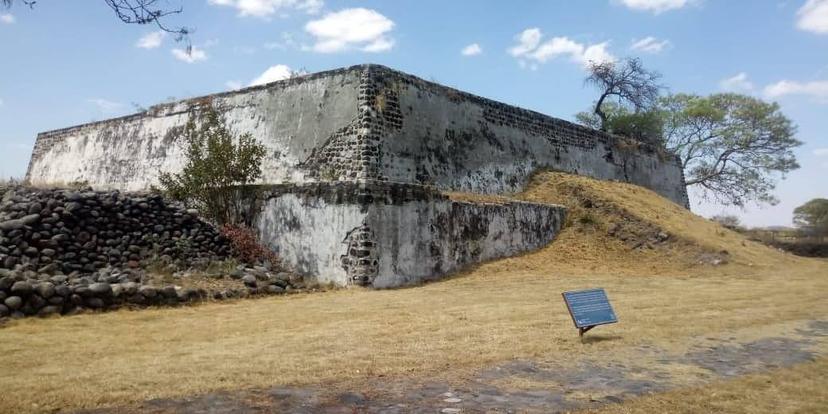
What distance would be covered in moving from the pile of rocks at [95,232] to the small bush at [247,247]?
18 centimetres

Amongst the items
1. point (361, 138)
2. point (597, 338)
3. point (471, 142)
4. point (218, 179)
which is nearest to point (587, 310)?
point (597, 338)

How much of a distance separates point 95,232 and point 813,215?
40754 mm

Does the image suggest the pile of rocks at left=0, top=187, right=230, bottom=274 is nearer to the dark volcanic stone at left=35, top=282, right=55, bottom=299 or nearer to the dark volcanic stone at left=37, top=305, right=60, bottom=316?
the dark volcanic stone at left=35, top=282, right=55, bottom=299

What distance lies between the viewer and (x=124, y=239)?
11586 mm

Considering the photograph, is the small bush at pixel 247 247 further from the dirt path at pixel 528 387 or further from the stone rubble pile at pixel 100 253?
the dirt path at pixel 528 387

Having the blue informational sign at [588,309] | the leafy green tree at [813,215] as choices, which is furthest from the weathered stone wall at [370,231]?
the leafy green tree at [813,215]

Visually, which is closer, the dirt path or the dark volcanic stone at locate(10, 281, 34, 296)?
the dirt path

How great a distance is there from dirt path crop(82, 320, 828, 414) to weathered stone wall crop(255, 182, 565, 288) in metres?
6.34

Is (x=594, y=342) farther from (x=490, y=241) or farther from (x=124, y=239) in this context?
(x=124, y=239)

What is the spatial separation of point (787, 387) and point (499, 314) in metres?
4.18

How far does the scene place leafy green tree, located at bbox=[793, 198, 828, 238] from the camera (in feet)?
112

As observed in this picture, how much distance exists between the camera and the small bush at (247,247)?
12.6 m

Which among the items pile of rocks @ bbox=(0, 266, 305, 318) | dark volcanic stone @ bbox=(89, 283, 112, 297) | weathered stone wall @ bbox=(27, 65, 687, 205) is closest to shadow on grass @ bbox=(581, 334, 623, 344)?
pile of rocks @ bbox=(0, 266, 305, 318)

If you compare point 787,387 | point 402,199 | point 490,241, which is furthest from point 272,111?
point 787,387
